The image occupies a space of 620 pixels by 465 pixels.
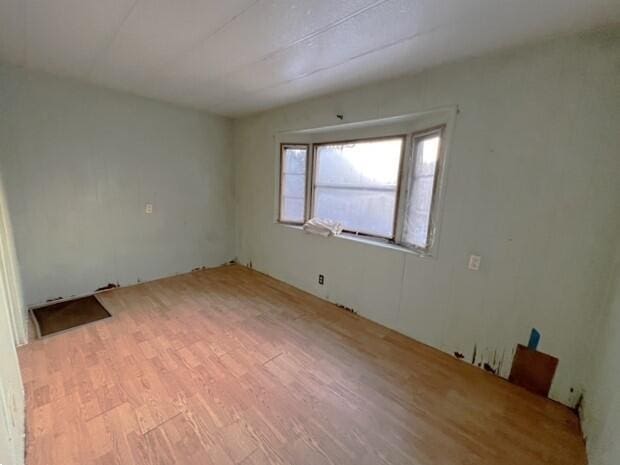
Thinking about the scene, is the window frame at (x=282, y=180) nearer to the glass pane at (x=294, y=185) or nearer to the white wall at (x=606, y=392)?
the glass pane at (x=294, y=185)

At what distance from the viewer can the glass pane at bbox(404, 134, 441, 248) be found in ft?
7.49

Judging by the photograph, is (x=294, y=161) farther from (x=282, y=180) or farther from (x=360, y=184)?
(x=360, y=184)

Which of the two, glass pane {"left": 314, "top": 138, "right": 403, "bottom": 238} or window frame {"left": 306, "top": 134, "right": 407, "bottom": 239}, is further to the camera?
glass pane {"left": 314, "top": 138, "right": 403, "bottom": 238}

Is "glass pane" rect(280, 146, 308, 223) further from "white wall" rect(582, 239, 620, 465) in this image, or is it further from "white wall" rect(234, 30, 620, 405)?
"white wall" rect(582, 239, 620, 465)

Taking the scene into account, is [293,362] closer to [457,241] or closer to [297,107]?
[457,241]

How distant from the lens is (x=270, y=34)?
1638mm

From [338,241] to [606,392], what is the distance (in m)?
2.12

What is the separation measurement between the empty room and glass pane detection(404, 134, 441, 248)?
0.02m

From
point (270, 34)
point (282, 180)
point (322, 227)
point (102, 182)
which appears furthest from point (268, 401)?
point (102, 182)

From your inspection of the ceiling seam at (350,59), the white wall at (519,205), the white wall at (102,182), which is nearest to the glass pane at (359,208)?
the white wall at (519,205)

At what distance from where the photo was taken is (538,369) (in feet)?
5.93

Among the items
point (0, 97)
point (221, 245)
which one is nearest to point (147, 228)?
point (221, 245)

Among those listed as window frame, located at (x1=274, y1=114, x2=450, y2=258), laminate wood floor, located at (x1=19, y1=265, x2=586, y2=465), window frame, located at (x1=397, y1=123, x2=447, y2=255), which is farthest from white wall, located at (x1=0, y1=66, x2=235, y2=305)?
window frame, located at (x1=397, y1=123, x2=447, y2=255)

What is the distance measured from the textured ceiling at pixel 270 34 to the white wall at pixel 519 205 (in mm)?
192
